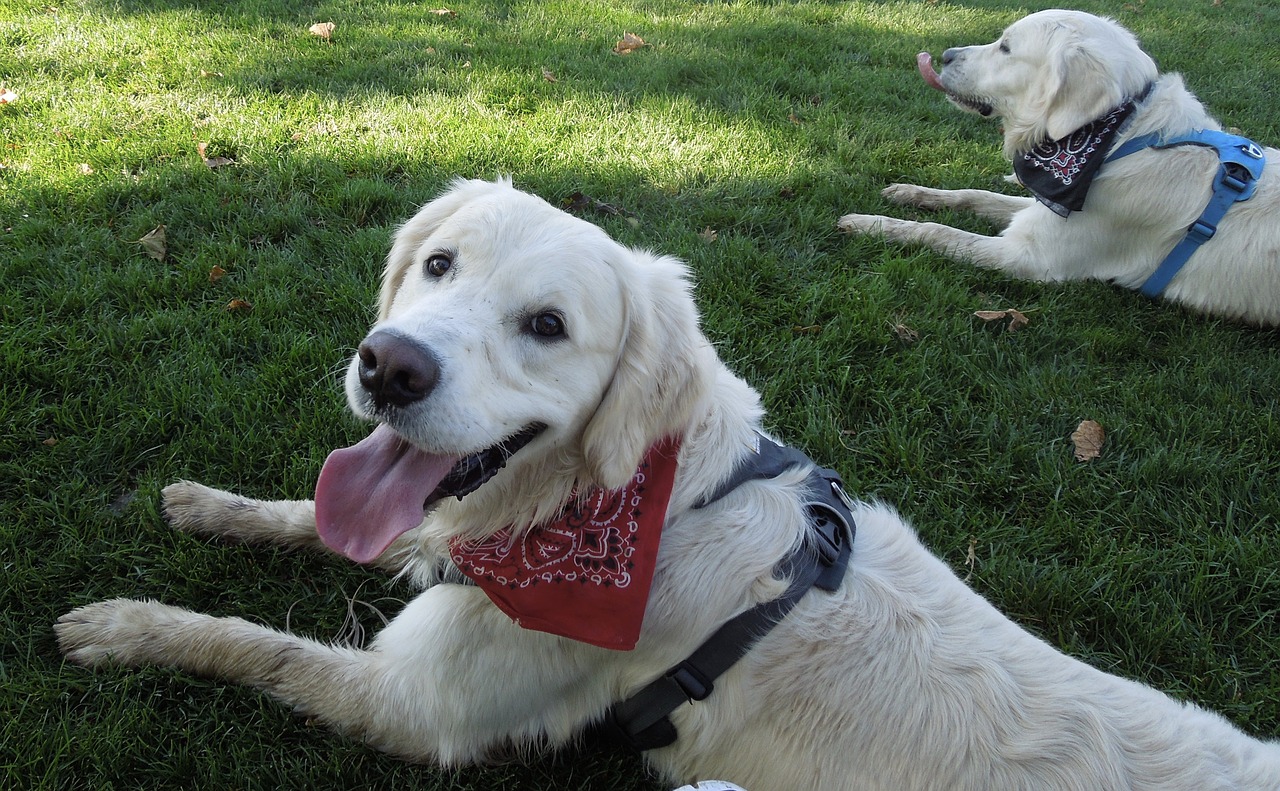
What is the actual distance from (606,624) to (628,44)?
6.45 m

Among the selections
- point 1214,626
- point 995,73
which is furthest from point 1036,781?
point 995,73

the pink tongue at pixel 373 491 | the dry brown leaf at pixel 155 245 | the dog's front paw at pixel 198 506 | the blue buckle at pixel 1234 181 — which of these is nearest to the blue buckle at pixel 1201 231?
the blue buckle at pixel 1234 181

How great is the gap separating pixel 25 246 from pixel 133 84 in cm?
223

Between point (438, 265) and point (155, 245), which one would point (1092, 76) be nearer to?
point (438, 265)

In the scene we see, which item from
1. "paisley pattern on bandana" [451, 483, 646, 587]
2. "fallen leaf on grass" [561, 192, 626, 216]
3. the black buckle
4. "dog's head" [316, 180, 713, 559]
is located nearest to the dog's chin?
"fallen leaf on grass" [561, 192, 626, 216]

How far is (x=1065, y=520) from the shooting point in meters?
3.24

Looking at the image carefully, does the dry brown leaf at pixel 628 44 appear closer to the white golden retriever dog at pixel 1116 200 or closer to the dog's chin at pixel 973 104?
the dog's chin at pixel 973 104

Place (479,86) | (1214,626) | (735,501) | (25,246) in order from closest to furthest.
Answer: (735,501), (1214,626), (25,246), (479,86)

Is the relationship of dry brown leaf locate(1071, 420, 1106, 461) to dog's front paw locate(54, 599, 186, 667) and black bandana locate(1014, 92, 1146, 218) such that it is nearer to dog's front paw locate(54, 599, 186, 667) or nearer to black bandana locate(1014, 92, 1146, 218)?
black bandana locate(1014, 92, 1146, 218)

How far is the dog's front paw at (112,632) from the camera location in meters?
2.37

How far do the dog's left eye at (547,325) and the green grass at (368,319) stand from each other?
1.29 meters

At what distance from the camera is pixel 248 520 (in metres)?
2.78

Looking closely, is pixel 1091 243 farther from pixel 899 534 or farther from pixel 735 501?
pixel 735 501

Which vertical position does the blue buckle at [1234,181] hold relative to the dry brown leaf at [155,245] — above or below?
above
